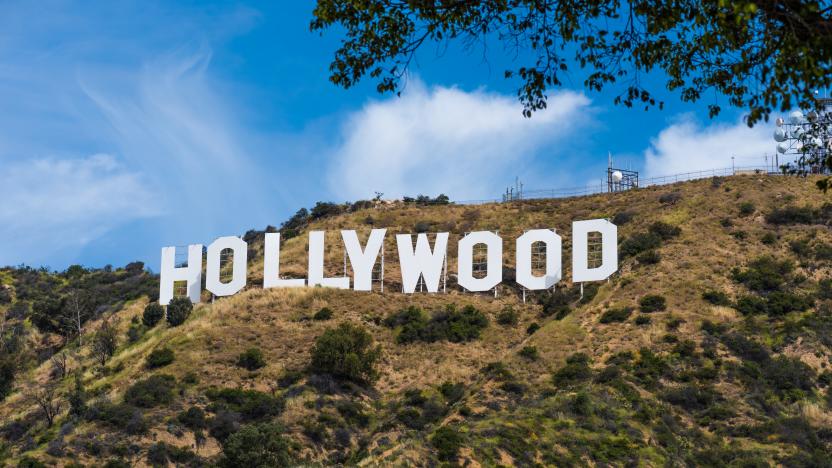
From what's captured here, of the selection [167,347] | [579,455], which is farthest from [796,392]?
[167,347]

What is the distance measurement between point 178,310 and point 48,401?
47.0 feet

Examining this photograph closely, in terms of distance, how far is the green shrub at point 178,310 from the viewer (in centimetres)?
7038

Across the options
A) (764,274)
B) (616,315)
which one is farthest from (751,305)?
(616,315)

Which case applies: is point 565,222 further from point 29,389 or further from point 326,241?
point 29,389

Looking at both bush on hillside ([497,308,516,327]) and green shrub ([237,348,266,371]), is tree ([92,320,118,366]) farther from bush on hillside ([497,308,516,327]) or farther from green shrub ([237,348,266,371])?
bush on hillside ([497,308,516,327])

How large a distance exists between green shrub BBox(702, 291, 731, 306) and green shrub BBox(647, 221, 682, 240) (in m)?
10.7

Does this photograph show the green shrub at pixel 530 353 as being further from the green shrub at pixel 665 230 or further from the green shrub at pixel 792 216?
the green shrub at pixel 792 216

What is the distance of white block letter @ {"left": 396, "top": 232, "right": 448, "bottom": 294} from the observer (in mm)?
67688

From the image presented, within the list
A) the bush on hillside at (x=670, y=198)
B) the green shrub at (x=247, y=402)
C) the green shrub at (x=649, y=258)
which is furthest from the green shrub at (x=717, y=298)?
the green shrub at (x=247, y=402)

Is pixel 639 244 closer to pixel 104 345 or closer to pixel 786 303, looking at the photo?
pixel 786 303

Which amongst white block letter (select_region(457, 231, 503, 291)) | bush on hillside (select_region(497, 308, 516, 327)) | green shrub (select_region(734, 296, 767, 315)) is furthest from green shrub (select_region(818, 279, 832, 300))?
white block letter (select_region(457, 231, 503, 291))

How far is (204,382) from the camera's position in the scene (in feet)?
189

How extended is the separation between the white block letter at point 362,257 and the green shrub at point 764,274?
23.6m

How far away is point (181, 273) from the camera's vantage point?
72188mm
